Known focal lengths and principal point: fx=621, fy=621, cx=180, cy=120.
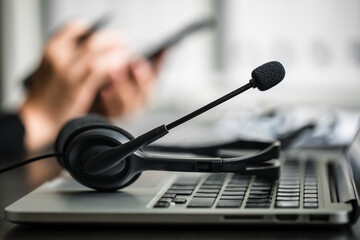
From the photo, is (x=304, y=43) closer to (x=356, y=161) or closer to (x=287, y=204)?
(x=356, y=161)

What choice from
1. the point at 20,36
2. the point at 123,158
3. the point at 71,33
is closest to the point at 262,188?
the point at 123,158

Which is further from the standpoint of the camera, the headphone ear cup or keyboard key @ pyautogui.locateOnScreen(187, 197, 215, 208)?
the headphone ear cup

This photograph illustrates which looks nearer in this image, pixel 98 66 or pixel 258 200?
pixel 258 200

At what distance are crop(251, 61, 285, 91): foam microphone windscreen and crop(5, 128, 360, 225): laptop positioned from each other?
0.31 feet

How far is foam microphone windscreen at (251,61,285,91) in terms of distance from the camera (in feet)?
1.76

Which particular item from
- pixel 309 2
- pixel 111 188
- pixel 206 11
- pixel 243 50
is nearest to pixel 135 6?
pixel 206 11

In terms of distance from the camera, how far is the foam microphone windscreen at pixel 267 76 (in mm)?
538

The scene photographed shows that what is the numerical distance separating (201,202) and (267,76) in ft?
0.41

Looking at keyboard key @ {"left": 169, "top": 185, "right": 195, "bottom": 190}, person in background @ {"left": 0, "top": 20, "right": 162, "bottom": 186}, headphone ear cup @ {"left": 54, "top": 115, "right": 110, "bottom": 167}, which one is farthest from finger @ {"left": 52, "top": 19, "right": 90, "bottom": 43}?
keyboard key @ {"left": 169, "top": 185, "right": 195, "bottom": 190}

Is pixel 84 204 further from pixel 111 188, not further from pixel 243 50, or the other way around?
pixel 243 50

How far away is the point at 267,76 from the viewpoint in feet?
1.77

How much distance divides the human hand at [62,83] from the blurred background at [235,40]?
0.81 meters

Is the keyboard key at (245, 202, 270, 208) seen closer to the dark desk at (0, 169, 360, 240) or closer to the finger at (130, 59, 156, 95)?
the dark desk at (0, 169, 360, 240)

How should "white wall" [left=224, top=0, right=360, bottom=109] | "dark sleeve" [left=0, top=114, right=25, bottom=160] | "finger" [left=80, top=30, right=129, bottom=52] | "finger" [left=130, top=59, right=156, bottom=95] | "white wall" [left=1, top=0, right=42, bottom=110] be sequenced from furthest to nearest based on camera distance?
"white wall" [left=1, top=0, right=42, bottom=110], "white wall" [left=224, top=0, right=360, bottom=109], "finger" [left=130, top=59, right=156, bottom=95], "finger" [left=80, top=30, right=129, bottom=52], "dark sleeve" [left=0, top=114, right=25, bottom=160]
